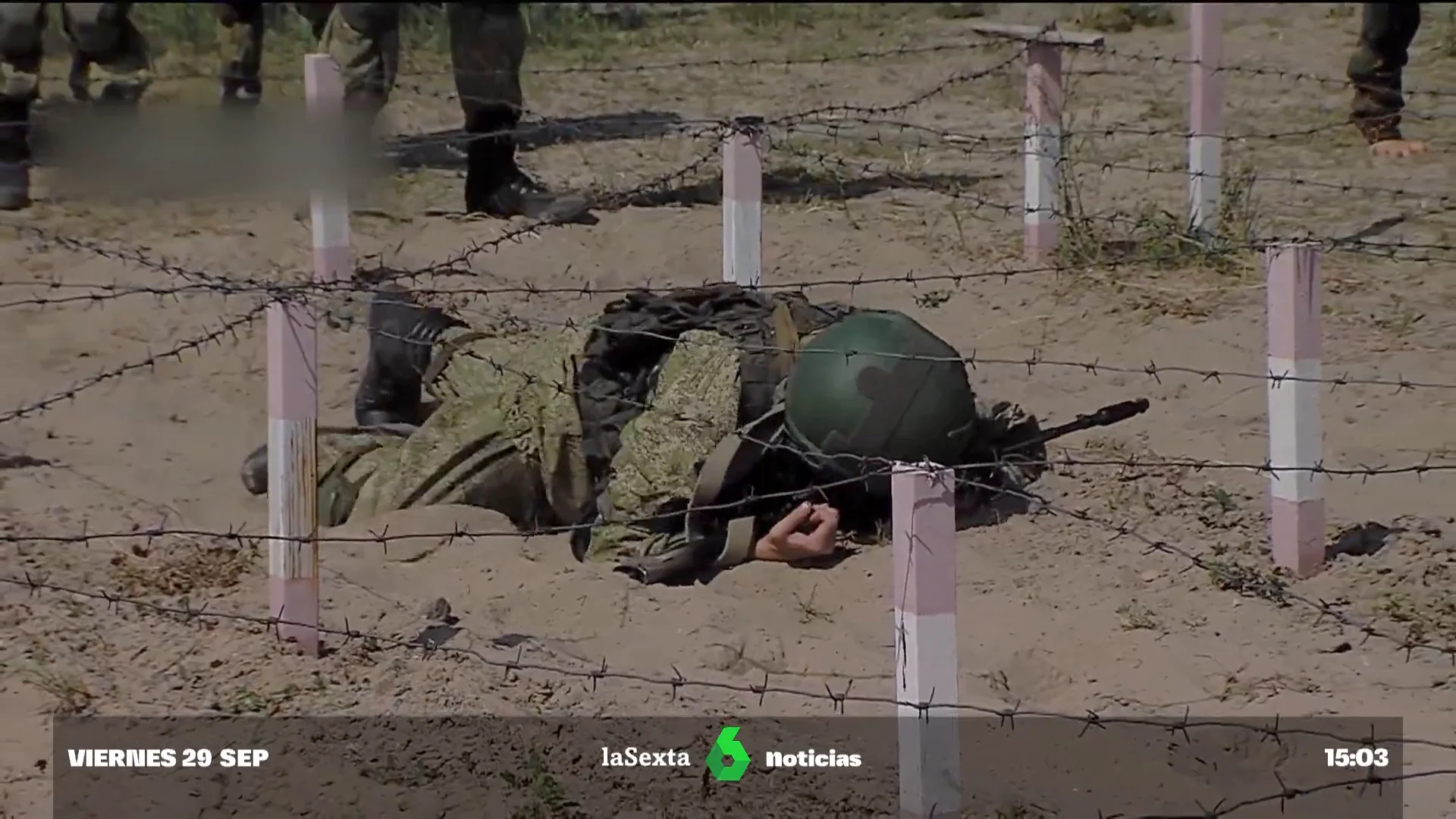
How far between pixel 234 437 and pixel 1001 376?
7.48ft

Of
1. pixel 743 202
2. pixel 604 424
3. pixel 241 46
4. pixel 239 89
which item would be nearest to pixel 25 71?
pixel 239 89

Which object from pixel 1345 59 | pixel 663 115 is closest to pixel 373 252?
pixel 663 115

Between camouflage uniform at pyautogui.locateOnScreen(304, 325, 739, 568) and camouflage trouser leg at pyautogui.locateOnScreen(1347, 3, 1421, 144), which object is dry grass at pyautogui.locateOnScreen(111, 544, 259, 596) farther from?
camouflage trouser leg at pyautogui.locateOnScreen(1347, 3, 1421, 144)

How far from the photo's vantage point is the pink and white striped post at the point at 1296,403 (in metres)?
4.36

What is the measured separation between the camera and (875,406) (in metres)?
4.65

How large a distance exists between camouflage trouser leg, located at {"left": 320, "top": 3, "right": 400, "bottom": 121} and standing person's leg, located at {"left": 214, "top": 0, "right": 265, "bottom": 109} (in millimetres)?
1856

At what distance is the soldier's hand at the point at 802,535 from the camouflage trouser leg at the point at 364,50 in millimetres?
3535

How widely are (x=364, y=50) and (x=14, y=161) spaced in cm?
150

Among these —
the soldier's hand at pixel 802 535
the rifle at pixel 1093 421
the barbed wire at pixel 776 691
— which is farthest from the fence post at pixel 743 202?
the barbed wire at pixel 776 691

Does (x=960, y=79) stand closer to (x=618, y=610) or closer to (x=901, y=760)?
(x=618, y=610)

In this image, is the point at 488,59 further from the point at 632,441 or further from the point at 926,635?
the point at 926,635

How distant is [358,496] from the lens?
518 centimetres

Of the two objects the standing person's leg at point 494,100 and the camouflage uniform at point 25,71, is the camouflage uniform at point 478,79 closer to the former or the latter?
the standing person's leg at point 494,100

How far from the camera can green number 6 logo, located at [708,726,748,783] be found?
359 cm
